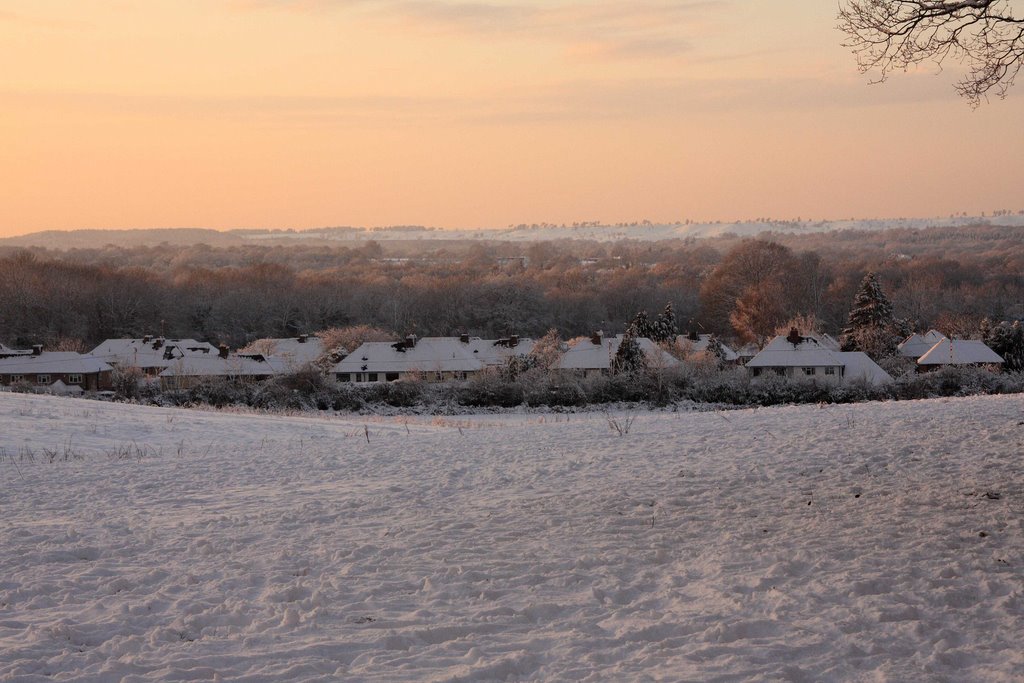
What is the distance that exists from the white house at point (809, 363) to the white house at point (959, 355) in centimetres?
356

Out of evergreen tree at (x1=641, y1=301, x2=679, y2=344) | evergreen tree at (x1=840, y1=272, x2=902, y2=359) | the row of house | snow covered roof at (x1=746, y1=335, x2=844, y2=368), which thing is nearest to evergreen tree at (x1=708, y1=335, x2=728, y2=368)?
the row of house

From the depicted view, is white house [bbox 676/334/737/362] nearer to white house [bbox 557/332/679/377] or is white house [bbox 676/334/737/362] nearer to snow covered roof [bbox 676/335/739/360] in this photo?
snow covered roof [bbox 676/335/739/360]

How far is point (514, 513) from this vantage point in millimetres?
10219

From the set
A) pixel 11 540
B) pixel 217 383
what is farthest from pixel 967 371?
pixel 11 540

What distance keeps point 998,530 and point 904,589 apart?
161 centimetres

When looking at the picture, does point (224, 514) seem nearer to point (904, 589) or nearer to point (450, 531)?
point (450, 531)

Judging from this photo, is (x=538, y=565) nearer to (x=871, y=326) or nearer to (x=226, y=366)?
(x=226, y=366)

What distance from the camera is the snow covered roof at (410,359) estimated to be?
65062 mm

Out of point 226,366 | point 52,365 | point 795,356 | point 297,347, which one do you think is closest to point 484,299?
point 297,347

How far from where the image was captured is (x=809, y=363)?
56812 mm

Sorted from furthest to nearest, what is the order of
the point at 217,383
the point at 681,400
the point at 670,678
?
the point at 217,383 → the point at 681,400 → the point at 670,678

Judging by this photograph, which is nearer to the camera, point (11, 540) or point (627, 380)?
point (11, 540)

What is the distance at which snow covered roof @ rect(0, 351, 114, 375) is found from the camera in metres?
64.3

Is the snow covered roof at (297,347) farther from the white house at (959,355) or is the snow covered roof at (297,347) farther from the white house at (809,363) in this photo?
the white house at (959,355)
